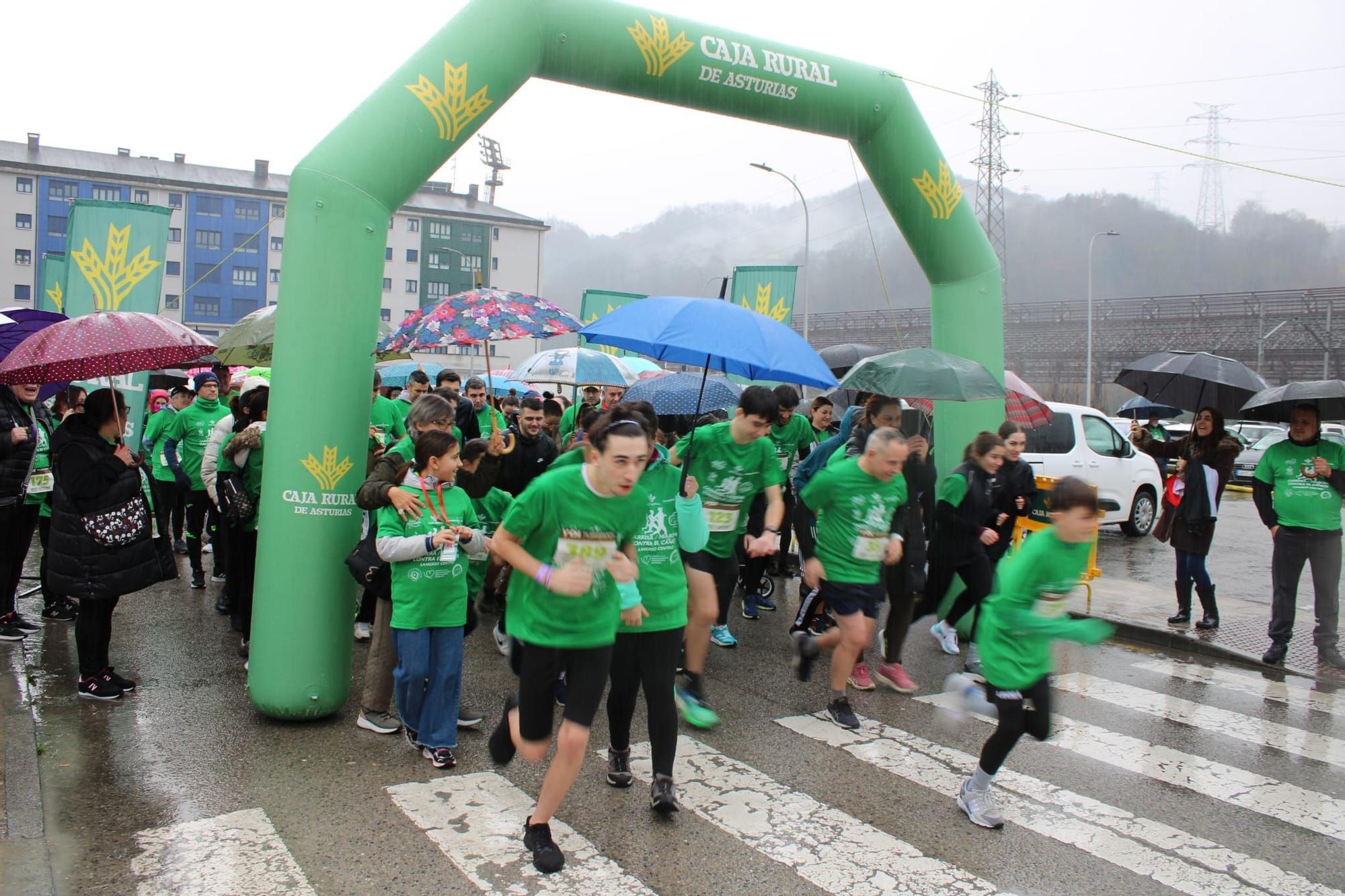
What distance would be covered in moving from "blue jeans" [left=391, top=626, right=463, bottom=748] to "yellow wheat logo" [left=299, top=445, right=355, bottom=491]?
93 centimetres

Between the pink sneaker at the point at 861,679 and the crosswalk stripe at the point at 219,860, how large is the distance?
3540mm

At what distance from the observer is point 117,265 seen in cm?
849

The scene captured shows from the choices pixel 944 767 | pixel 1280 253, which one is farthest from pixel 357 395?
pixel 1280 253

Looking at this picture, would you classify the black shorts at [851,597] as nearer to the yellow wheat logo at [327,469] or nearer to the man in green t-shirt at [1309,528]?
the yellow wheat logo at [327,469]

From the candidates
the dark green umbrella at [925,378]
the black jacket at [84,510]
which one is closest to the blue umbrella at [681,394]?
the dark green umbrella at [925,378]

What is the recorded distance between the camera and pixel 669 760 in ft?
14.1

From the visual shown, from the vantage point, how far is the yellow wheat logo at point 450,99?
17.6ft

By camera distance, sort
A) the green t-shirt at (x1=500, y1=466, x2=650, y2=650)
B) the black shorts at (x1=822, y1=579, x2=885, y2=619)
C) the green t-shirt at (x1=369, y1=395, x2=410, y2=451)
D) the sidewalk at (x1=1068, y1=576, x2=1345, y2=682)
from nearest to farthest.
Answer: the green t-shirt at (x1=500, y1=466, x2=650, y2=650)
the black shorts at (x1=822, y1=579, x2=885, y2=619)
the sidewalk at (x1=1068, y1=576, x2=1345, y2=682)
the green t-shirt at (x1=369, y1=395, x2=410, y2=451)

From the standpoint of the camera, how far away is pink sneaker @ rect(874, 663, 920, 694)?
6.35 m

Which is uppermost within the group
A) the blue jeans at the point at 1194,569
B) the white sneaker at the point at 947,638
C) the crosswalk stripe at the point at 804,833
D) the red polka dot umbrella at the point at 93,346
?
the red polka dot umbrella at the point at 93,346

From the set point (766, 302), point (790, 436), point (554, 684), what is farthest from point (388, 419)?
point (766, 302)

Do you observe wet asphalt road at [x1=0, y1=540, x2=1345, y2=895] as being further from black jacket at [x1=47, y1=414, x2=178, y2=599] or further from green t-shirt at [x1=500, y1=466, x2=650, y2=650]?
green t-shirt at [x1=500, y1=466, x2=650, y2=650]

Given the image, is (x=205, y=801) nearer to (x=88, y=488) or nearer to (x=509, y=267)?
(x=88, y=488)

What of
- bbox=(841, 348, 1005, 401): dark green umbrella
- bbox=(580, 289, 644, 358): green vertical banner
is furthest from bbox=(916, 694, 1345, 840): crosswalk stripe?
bbox=(580, 289, 644, 358): green vertical banner
